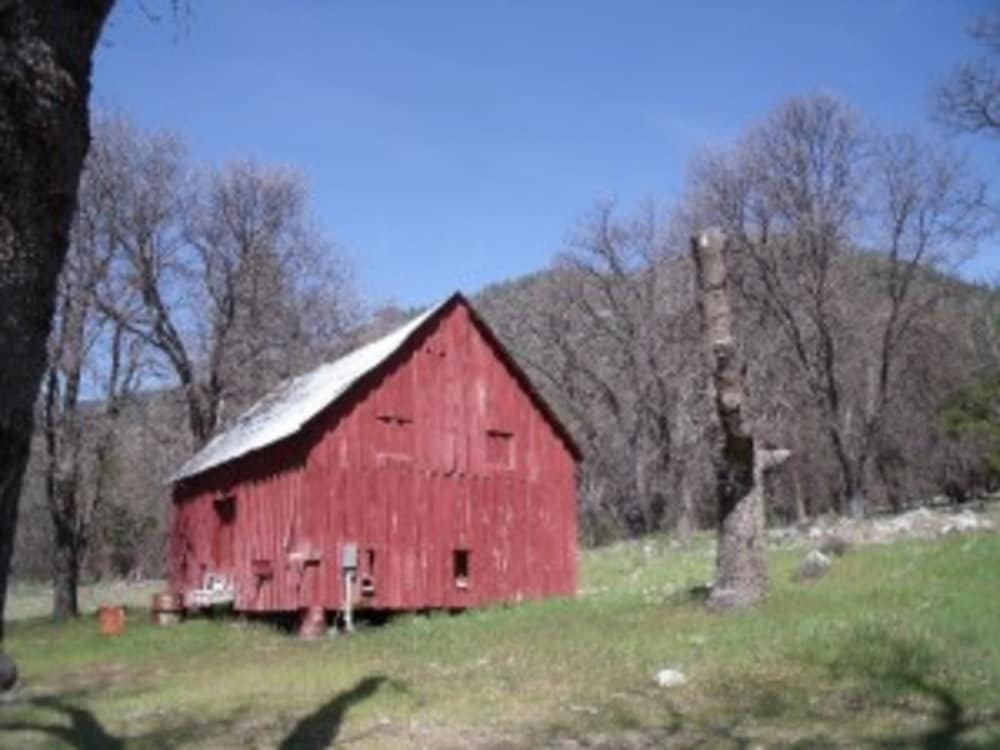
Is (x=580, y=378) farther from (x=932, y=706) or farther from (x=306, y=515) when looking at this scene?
(x=932, y=706)

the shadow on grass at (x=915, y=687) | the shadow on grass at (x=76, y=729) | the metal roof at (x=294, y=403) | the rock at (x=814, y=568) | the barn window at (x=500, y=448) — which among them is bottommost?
the shadow on grass at (x=76, y=729)

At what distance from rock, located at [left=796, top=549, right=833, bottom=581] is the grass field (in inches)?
8.3

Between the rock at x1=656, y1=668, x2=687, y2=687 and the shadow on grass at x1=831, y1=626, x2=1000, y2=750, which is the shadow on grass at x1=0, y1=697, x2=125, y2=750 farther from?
the shadow on grass at x1=831, y1=626, x2=1000, y2=750

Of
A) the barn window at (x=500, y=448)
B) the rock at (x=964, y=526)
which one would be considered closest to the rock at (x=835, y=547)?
the rock at (x=964, y=526)

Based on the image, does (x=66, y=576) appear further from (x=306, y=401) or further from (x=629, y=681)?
(x=629, y=681)

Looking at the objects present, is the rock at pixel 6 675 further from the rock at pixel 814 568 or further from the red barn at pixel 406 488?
the rock at pixel 814 568

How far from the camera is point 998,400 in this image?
115 ft

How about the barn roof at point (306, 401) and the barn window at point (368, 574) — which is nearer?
the barn window at point (368, 574)

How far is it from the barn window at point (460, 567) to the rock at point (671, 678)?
15025 millimetres

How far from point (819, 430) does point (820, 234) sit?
44.3 feet

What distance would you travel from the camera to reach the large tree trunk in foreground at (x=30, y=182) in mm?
3750

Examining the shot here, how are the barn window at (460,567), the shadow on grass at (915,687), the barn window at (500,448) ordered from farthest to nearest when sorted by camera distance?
the barn window at (500,448) < the barn window at (460,567) < the shadow on grass at (915,687)

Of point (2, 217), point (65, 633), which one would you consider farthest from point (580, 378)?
point (2, 217)

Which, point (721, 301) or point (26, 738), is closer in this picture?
point (26, 738)
